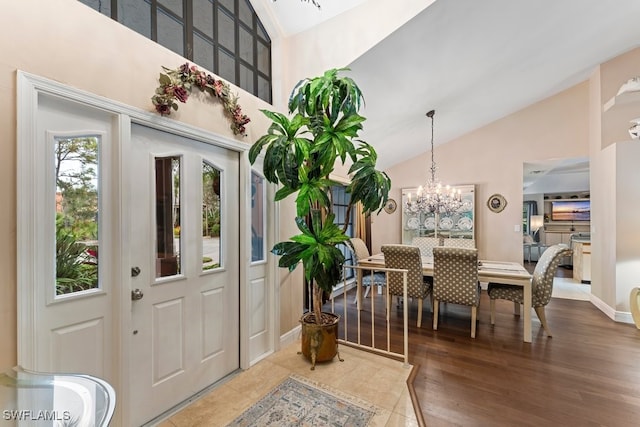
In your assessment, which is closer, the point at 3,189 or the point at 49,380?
the point at 49,380

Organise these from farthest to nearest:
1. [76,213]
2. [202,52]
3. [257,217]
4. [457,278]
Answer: [457,278], [257,217], [202,52], [76,213]

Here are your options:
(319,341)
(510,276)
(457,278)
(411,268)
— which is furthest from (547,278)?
(319,341)

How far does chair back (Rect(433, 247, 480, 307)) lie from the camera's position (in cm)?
312

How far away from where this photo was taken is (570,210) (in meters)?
8.65

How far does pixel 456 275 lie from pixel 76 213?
139 inches

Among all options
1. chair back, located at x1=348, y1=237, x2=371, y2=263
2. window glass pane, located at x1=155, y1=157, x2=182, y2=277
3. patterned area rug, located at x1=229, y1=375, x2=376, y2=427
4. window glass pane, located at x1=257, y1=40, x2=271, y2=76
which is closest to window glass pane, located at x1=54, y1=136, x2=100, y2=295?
window glass pane, located at x1=155, y1=157, x2=182, y2=277

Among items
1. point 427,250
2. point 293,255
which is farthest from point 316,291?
point 427,250

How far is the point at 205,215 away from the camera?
219 centimetres

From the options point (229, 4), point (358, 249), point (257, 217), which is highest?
point (229, 4)

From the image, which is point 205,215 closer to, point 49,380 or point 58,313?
point 58,313

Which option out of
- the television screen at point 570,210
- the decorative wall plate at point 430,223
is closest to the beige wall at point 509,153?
the decorative wall plate at point 430,223

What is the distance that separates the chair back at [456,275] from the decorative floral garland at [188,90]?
2676 millimetres

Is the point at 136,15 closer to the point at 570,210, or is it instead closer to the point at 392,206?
the point at 392,206

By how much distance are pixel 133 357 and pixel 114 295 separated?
0.44 m
